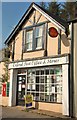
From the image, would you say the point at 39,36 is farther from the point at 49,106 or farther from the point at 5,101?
the point at 5,101

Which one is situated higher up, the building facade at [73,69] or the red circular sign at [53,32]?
the red circular sign at [53,32]

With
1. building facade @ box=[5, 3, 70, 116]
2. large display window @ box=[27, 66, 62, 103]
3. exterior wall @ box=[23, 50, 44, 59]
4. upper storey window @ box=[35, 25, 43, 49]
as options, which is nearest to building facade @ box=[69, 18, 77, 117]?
building facade @ box=[5, 3, 70, 116]

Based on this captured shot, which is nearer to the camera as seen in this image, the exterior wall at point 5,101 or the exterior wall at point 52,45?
the exterior wall at point 52,45

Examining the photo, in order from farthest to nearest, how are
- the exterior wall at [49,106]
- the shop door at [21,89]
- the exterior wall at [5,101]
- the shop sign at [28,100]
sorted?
the exterior wall at [5,101]
the shop door at [21,89]
the shop sign at [28,100]
the exterior wall at [49,106]

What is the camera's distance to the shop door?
18188 millimetres

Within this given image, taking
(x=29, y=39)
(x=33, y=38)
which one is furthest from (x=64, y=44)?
→ (x=29, y=39)

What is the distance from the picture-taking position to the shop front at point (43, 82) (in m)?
14.9

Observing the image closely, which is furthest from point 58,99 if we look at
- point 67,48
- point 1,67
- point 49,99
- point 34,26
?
point 1,67

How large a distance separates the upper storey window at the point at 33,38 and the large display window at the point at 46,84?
60.6 inches

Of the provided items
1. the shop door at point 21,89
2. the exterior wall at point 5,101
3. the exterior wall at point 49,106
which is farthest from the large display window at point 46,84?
the exterior wall at point 5,101

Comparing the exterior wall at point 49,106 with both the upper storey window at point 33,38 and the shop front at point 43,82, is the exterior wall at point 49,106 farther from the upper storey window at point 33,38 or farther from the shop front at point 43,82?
the upper storey window at point 33,38

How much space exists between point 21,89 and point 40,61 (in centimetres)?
302

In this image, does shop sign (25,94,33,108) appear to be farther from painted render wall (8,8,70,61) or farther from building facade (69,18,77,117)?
building facade (69,18,77,117)

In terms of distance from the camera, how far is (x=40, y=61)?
16500 millimetres
